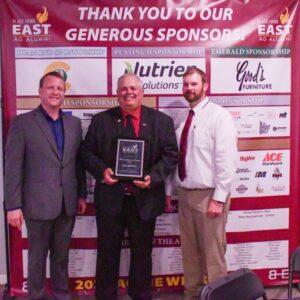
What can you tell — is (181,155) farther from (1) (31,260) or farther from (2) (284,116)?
(1) (31,260)

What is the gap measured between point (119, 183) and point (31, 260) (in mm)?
777

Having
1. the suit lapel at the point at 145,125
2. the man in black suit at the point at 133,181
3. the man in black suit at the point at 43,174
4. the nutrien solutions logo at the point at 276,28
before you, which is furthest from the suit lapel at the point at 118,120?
the nutrien solutions logo at the point at 276,28

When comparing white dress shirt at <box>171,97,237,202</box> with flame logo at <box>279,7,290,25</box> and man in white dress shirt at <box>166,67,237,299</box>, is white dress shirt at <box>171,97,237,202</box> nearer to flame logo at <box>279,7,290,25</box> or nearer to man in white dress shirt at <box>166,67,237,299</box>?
man in white dress shirt at <box>166,67,237,299</box>

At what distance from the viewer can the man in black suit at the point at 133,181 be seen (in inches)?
109

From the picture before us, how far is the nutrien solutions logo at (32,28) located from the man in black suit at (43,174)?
504mm

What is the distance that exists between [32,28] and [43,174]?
1.12 meters

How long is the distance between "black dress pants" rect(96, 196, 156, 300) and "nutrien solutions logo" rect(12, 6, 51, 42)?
53.0 inches

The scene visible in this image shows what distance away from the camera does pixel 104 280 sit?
3.01 meters

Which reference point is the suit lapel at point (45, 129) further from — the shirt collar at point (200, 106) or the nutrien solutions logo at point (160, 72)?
the shirt collar at point (200, 106)

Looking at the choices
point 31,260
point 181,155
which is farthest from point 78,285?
point 181,155

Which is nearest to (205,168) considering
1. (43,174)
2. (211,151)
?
(211,151)

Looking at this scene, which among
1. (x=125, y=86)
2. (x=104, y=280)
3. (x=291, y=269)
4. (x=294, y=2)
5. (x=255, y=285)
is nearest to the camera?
(x=255, y=285)

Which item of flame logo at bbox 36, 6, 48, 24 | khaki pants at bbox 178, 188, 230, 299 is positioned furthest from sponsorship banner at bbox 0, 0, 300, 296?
khaki pants at bbox 178, 188, 230, 299

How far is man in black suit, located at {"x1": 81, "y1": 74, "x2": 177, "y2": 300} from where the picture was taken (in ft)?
9.12
